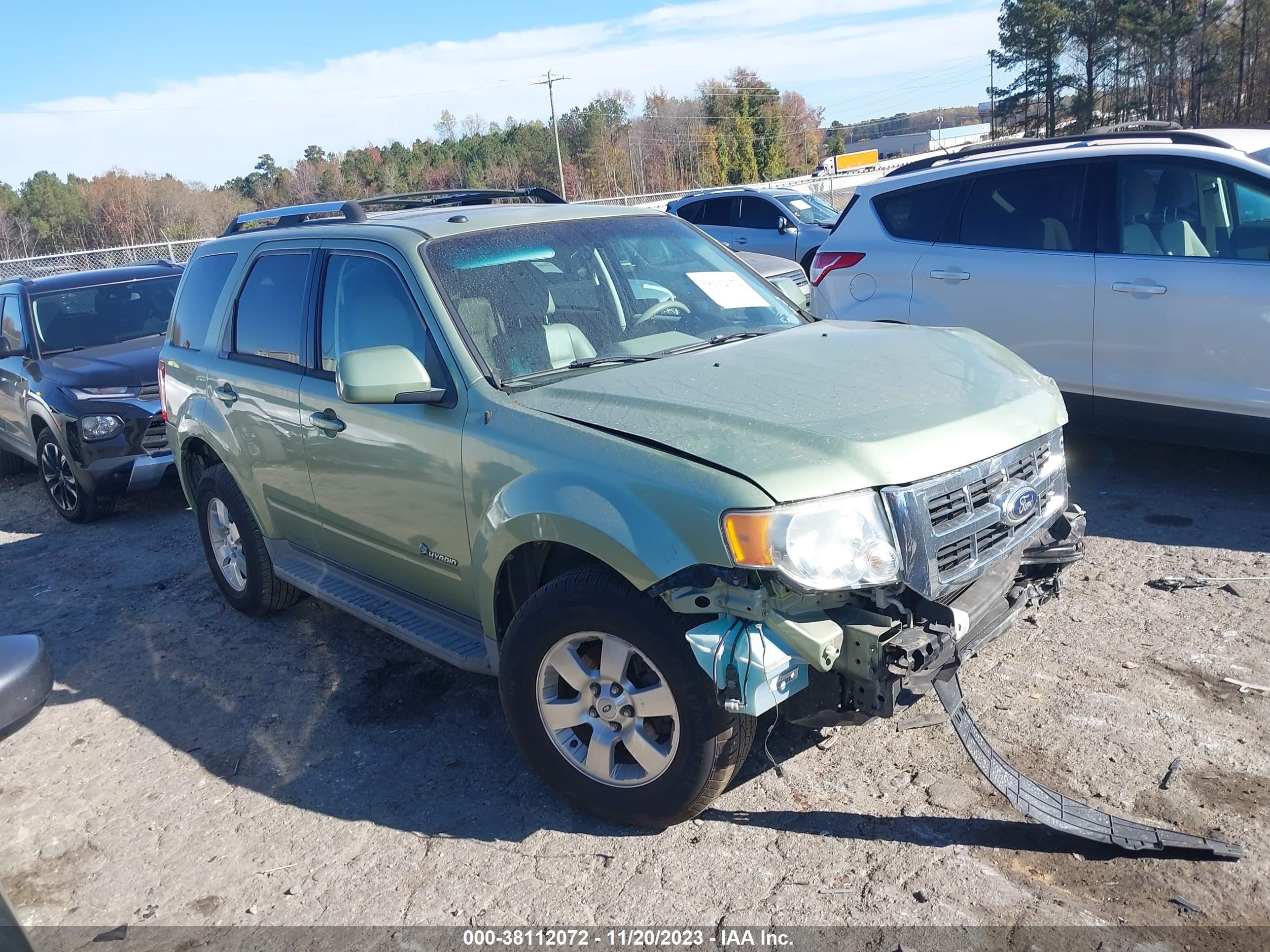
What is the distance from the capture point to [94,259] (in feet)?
81.6

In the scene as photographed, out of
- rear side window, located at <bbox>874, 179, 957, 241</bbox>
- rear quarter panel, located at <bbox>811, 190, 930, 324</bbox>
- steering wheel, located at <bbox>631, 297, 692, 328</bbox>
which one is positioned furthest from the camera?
rear quarter panel, located at <bbox>811, 190, 930, 324</bbox>

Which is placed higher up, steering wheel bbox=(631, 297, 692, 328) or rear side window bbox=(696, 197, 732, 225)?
rear side window bbox=(696, 197, 732, 225)

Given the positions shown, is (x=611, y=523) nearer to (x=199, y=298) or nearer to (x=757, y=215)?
(x=199, y=298)

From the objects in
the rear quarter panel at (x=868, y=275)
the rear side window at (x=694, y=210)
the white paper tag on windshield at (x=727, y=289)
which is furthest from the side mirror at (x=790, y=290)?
the rear side window at (x=694, y=210)

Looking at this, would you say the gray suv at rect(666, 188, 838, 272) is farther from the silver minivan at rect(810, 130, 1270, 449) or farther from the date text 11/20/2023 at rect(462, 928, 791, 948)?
the date text 11/20/2023 at rect(462, 928, 791, 948)

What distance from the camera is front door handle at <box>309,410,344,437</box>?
4.16m

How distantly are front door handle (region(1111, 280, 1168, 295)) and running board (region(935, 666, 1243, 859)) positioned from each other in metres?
3.51

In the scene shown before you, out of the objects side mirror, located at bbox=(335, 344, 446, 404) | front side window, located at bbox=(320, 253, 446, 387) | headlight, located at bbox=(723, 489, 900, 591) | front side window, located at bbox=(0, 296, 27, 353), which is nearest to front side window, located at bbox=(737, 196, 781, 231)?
front side window, located at bbox=(0, 296, 27, 353)

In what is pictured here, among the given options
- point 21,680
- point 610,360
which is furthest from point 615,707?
point 21,680

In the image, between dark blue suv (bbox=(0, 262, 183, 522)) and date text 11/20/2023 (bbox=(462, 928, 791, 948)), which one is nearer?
date text 11/20/2023 (bbox=(462, 928, 791, 948))

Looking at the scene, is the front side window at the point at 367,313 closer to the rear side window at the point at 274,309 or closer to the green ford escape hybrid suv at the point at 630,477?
the green ford escape hybrid suv at the point at 630,477

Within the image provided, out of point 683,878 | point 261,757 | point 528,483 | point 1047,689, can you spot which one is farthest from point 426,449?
point 1047,689

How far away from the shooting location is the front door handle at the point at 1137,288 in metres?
5.61

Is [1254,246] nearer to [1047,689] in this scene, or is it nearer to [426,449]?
[1047,689]
